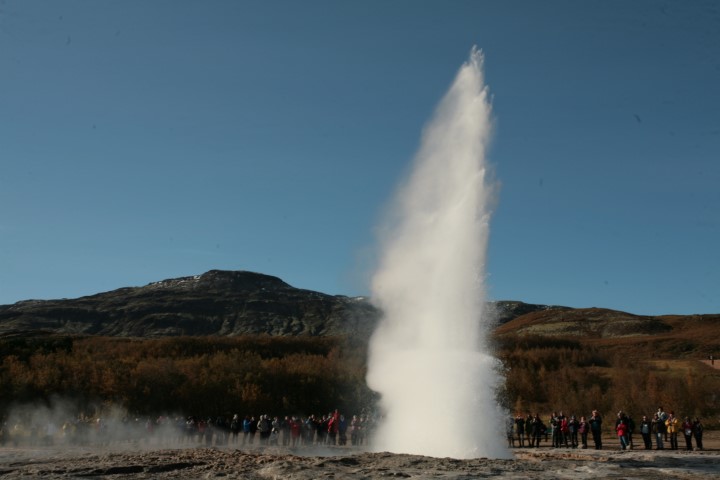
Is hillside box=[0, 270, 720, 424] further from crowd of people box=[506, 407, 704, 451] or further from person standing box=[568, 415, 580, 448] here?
person standing box=[568, 415, 580, 448]

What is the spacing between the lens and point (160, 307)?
496 ft

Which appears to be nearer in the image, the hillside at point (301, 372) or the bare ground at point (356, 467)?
the bare ground at point (356, 467)

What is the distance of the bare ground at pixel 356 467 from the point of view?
1650cm

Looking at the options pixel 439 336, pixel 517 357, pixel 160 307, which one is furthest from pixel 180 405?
pixel 160 307

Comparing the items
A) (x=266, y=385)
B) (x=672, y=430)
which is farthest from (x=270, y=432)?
(x=266, y=385)

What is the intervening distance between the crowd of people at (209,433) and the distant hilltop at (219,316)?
85.1m

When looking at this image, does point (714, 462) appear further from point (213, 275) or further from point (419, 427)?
point (213, 275)

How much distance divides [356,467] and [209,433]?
60.3ft

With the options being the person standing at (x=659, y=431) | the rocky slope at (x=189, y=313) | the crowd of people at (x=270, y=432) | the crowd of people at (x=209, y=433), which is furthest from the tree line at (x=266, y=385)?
the rocky slope at (x=189, y=313)

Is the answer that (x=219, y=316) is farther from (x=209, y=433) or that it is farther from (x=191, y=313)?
(x=209, y=433)

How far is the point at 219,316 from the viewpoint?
14988cm

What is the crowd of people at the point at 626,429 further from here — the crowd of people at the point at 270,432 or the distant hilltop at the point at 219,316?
the distant hilltop at the point at 219,316

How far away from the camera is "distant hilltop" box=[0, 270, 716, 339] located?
436 ft

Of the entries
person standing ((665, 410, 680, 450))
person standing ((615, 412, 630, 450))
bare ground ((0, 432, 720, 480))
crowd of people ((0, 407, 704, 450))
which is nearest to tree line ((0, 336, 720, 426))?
crowd of people ((0, 407, 704, 450))
